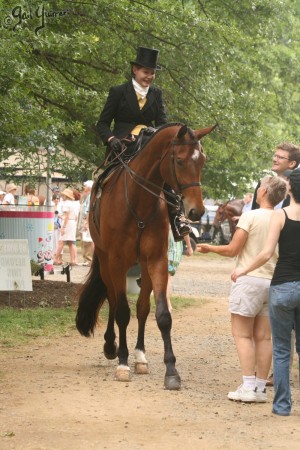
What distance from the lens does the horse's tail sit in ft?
40.4

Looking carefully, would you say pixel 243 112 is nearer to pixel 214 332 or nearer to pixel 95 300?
pixel 214 332

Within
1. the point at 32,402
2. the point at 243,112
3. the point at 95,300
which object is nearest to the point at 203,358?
the point at 95,300

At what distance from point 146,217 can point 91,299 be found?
1.80 m

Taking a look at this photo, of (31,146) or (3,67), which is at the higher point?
(3,67)

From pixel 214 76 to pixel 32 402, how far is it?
435 inches

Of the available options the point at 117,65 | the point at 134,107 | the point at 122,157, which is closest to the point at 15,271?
the point at 117,65

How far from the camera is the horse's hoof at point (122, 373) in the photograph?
10.6m

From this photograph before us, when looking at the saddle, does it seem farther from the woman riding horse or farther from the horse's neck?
the horse's neck

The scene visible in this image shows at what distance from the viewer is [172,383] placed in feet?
32.9

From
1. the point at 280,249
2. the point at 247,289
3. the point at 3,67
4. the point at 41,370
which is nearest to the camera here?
the point at 280,249

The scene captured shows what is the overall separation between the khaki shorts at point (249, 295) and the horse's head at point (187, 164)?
2.77 ft

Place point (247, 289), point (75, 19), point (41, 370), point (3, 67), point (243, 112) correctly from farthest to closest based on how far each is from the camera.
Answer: point (243, 112) < point (75, 19) < point (3, 67) < point (41, 370) < point (247, 289)

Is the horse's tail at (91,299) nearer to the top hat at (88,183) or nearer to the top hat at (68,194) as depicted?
the top hat at (88,183)

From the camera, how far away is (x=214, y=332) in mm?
14820
